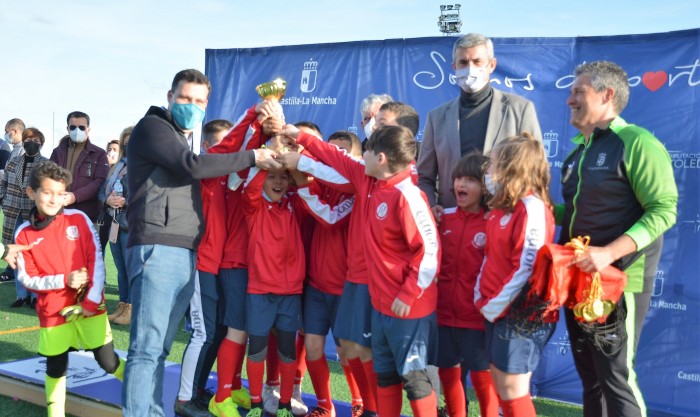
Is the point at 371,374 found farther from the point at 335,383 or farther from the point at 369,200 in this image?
the point at 335,383

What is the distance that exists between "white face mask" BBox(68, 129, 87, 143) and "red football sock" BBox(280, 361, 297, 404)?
13.5 feet

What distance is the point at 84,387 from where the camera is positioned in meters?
4.18

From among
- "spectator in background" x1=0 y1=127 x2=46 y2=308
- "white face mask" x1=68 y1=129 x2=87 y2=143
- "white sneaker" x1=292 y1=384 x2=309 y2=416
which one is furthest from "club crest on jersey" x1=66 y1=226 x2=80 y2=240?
"spectator in background" x1=0 y1=127 x2=46 y2=308

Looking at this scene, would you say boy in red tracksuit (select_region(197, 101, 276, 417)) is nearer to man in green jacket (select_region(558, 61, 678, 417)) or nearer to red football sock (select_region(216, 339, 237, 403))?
red football sock (select_region(216, 339, 237, 403))

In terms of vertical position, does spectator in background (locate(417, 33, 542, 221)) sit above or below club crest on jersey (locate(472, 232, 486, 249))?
above

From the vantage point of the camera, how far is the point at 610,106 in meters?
2.87

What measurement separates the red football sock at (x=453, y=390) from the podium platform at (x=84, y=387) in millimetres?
670

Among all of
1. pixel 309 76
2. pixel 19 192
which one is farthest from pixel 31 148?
pixel 309 76

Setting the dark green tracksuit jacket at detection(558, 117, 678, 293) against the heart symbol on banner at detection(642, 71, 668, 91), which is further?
the heart symbol on banner at detection(642, 71, 668, 91)

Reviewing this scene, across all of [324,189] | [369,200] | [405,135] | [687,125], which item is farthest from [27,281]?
[687,125]

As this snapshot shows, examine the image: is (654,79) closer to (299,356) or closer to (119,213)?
(299,356)

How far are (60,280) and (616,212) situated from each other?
306 centimetres

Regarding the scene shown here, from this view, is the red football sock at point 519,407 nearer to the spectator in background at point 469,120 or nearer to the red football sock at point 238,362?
the spectator in background at point 469,120

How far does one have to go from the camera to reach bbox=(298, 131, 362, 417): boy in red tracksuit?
3.81 metres
